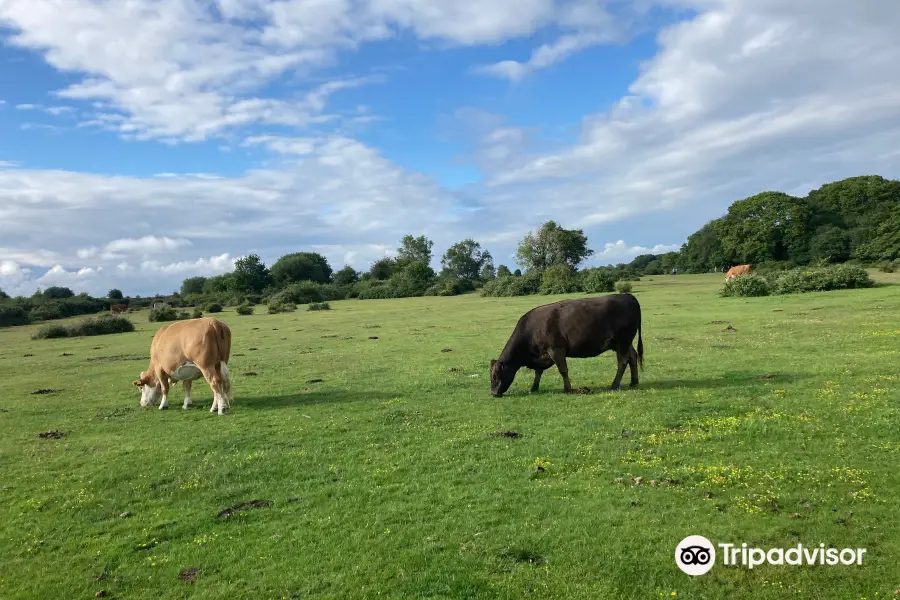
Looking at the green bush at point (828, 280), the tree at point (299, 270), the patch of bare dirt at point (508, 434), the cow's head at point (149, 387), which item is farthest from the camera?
the tree at point (299, 270)

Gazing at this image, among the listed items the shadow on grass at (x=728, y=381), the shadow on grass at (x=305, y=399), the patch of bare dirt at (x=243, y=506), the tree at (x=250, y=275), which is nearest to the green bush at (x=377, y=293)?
the tree at (x=250, y=275)

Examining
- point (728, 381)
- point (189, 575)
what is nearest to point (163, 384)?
point (189, 575)

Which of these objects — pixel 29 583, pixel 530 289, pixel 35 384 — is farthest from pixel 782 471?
pixel 530 289

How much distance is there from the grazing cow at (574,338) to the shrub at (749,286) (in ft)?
89.3

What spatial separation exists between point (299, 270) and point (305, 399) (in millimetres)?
90176

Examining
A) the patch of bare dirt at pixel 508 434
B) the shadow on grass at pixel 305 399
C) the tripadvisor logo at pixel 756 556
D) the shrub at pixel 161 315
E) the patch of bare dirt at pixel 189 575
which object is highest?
the shrub at pixel 161 315

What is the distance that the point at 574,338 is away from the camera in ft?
39.5

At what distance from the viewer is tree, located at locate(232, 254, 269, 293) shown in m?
82.9

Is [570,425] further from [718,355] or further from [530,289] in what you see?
[530,289]

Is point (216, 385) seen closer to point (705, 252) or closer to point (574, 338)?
point (574, 338)

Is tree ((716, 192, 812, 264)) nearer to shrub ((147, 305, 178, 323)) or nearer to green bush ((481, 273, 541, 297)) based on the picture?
green bush ((481, 273, 541, 297))

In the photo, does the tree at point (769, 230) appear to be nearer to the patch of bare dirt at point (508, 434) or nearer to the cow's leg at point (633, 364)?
the cow's leg at point (633, 364)

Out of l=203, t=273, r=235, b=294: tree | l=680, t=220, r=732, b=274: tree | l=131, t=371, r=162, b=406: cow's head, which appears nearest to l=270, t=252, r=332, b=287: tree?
l=203, t=273, r=235, b=294: tree

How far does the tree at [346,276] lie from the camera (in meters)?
101
